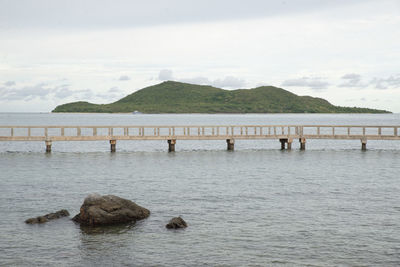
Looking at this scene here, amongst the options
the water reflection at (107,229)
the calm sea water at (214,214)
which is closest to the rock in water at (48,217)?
the calm sea water at (214,214)

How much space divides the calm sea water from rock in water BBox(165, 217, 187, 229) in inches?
14.4

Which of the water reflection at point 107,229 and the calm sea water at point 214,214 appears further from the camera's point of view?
the water reflection at point 107,229

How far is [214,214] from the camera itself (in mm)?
22156

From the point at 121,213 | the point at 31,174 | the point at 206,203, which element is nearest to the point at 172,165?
the point at 31,174

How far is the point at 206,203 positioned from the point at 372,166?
23.0m

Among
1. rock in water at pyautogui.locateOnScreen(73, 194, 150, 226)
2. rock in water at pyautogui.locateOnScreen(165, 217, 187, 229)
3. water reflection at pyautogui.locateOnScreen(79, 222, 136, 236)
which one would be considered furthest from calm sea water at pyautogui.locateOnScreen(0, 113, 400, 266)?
rock in water at pyautogui.locateOnScreen(73, 194, 150, 226)

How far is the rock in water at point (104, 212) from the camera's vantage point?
1984 cm

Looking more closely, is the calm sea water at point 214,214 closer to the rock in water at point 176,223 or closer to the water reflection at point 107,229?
the water reflection at point 107,229

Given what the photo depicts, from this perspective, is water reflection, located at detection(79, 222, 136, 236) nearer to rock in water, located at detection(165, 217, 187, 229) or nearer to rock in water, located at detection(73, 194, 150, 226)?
rock in water, located at detection(73, 194, 150, 226)

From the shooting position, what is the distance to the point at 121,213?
Result: 20375 millimetres

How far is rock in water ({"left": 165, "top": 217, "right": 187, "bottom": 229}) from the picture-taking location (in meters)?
19.5

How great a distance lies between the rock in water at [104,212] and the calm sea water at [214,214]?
522 millimetres

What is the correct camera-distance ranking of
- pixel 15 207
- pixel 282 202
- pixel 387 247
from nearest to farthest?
pixel 387 247, pixel 15 207, pixel 282 202

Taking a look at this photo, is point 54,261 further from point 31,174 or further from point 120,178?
point 31,174
